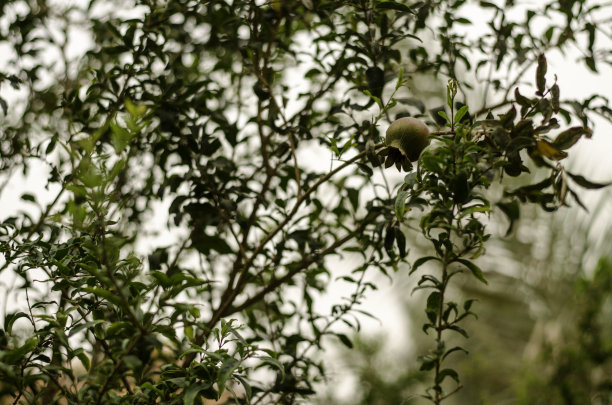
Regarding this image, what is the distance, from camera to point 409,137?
0.66m

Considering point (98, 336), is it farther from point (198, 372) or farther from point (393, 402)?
point (393, 402)

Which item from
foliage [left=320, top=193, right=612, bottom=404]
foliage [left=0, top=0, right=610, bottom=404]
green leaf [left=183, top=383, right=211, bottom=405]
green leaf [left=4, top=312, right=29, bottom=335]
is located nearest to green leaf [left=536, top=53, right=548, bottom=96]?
foliage [left=0, top=0, right=610, bottom=404]

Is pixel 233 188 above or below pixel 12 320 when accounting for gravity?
above

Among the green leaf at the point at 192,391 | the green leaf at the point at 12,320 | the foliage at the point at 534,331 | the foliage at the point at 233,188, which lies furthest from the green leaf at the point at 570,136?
the foliage at the point at 534,331

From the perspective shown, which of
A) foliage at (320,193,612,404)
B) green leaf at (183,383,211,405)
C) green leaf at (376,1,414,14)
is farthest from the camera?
foliage at (320,193,612,404)

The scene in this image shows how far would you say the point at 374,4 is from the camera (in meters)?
0.87

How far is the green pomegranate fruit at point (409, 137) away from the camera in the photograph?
662mm

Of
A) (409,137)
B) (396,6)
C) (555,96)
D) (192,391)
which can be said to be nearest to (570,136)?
(555,96)

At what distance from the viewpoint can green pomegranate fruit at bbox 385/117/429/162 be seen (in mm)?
662

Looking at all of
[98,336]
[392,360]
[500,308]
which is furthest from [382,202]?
[500,308]

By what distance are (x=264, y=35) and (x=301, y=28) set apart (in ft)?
0.75

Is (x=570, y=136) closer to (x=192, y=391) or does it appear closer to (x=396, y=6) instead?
(x=396, y=6)

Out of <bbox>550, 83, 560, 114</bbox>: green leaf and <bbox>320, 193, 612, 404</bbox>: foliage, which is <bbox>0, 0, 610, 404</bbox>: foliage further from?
<bbox>320, 193, 612, 404</bbox>: foliage

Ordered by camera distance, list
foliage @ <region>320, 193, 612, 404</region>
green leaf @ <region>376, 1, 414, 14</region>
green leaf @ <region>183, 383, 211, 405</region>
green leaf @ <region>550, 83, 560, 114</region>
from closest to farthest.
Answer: green leaf @ <region>183, 383, 211, 405</region> → green leaf @ <region>550, 83, 560, 114</region> → green leaf @ <region>376, 1, 414, 14</region> → foliage @ <region>320, 193, 612, 404</region>
